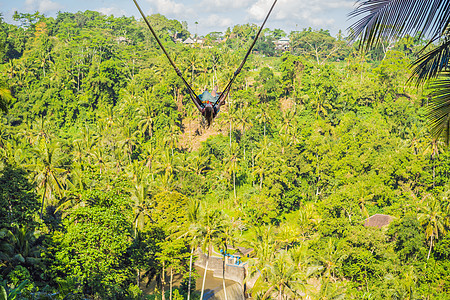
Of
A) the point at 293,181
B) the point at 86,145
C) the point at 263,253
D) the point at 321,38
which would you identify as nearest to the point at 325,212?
the point at 263,253

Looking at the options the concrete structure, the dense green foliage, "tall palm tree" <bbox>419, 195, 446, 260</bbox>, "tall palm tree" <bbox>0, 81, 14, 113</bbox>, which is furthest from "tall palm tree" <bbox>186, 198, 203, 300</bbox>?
"tall palm tree" <bbox>419, 195, 446, 260</bbox>

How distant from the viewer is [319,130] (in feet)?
221

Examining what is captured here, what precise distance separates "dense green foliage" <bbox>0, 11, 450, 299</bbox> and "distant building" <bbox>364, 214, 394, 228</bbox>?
62.5 inches

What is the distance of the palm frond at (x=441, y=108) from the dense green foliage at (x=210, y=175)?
1.24 m

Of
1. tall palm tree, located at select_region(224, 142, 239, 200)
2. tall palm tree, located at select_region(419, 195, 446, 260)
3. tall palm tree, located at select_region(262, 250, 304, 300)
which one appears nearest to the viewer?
tall palm tree, located at select_region(262, 250, 304, 300)

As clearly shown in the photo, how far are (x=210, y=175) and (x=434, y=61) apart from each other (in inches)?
2130

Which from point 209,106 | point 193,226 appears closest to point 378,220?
point 193,226

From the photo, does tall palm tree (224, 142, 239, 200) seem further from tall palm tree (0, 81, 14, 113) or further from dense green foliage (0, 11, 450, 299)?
tall palm tree (0, 81, 14, 113)

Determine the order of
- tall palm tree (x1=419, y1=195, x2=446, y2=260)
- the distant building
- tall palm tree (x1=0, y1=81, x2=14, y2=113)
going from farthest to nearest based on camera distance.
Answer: the distant building < tall palm tree (x1=419, y1=195, x2=446, y2=260) < tall palm tree (x1=0, y1=81, x2=14, y2=113)

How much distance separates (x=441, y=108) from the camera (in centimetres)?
663

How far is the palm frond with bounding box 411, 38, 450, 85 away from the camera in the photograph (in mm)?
6566

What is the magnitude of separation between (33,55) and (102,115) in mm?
27453

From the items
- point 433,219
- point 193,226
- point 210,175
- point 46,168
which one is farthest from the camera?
point 210,175

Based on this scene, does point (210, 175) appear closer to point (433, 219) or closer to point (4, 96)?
point (433, 219)
